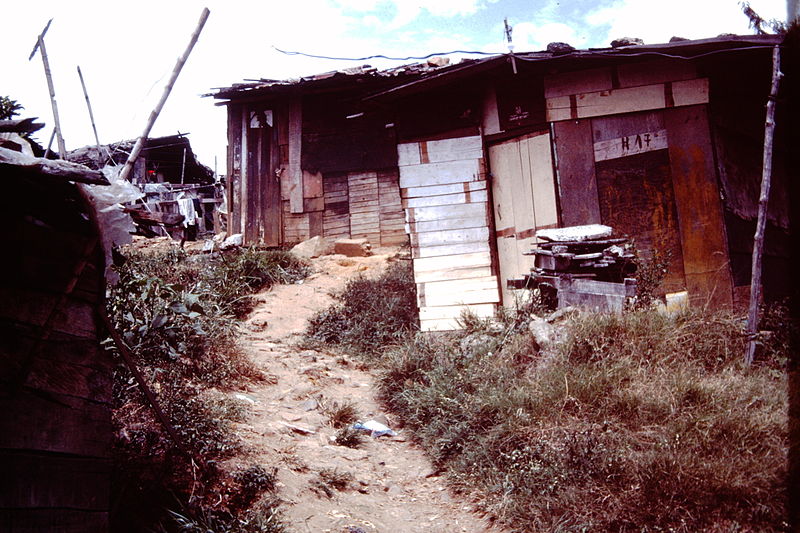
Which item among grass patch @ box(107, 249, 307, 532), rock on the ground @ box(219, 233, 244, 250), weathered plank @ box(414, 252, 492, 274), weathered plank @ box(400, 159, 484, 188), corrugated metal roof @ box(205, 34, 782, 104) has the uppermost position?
corrugated metal roof @ box(205, 34, 782, 104)

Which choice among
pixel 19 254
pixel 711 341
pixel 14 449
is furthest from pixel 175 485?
pixel 711 341

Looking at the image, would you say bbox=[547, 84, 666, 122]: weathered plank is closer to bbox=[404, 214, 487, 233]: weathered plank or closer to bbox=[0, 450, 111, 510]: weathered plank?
bbox=[404, 214, 487, 233]: weathered plank

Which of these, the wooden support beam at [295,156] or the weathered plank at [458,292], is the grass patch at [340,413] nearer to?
the weathered plank at [458,292]

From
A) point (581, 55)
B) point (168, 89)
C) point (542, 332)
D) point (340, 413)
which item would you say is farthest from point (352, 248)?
point (168, 89)

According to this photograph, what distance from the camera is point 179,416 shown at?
4.31 metres

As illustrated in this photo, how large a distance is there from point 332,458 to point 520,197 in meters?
4.67

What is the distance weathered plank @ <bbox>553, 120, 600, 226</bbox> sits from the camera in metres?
7.39

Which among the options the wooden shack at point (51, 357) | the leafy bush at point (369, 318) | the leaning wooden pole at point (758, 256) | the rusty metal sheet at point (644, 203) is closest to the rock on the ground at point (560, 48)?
the rusty metal sheet at point (644, 203)

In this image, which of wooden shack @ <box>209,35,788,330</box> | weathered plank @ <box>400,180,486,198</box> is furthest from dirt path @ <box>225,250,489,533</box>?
weathered plank @ <box>400,180,486,198</box>

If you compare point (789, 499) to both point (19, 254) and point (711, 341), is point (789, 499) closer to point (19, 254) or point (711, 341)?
point (711, 341)

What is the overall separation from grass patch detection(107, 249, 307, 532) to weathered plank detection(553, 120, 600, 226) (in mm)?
4551

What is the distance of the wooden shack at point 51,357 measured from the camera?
2.29 m

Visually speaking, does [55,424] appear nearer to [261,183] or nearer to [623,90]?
[623,90]

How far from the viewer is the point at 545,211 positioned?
7.62m
